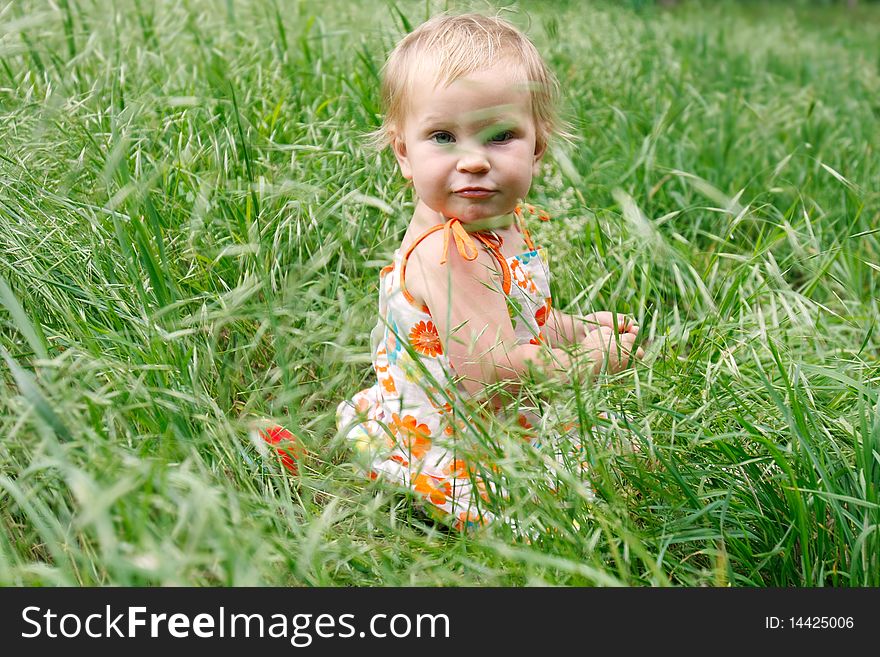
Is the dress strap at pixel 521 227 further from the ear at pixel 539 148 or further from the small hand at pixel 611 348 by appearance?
the small hand at pixel 611 348

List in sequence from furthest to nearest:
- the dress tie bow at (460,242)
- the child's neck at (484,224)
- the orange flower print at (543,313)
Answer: the orange flower print at (543,313) → the child's neck at (484,224) → the dress tie bow at (460,242)

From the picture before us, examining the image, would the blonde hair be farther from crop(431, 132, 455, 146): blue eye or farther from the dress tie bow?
the dress tie bow

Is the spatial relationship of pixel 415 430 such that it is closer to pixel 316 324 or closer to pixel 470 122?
pixel 316 324

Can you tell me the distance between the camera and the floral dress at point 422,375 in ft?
6.11

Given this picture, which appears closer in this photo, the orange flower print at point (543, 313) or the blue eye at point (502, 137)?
the blue eye at point (502, 137)

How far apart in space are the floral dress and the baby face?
72mm

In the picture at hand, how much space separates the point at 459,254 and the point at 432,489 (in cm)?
46

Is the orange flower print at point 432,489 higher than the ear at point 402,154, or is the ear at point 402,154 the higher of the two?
the ear at point 402,154

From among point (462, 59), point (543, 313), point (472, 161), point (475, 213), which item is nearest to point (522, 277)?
point (543, 313)

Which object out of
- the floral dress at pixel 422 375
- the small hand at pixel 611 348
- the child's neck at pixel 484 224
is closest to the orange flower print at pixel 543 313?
the floral dress at pixel 422 375

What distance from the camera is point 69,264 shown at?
6.31ft

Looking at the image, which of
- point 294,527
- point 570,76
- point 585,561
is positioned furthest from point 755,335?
point 570,76

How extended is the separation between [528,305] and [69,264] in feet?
3.09

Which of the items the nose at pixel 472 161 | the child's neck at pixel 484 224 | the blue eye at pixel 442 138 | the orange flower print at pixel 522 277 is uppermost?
the blue eye at pixel 442 138
